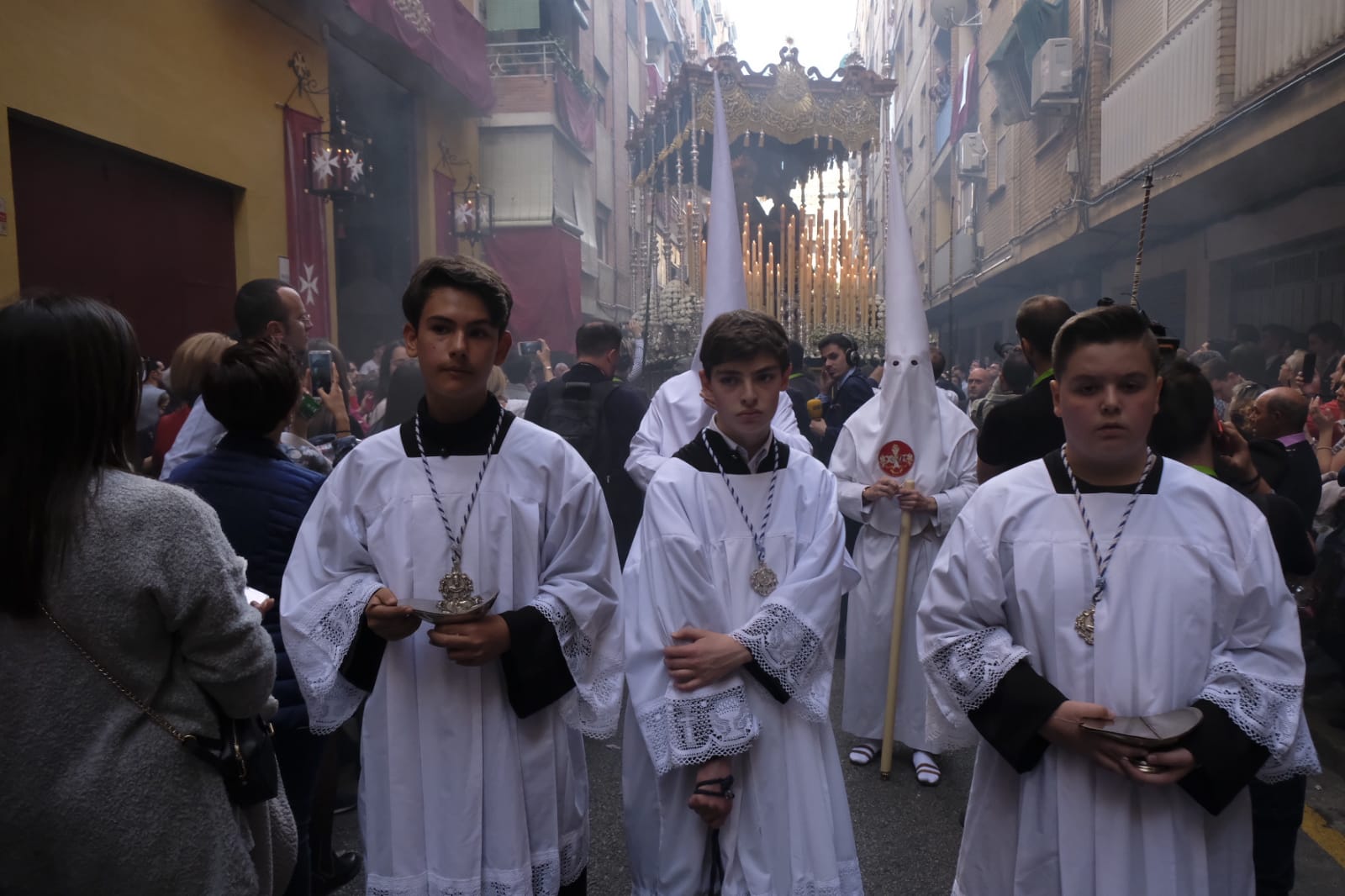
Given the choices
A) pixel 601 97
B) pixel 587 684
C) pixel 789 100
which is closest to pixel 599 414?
pixel 587 684

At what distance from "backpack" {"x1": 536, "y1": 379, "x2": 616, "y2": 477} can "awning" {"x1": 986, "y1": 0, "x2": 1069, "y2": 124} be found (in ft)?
41.0

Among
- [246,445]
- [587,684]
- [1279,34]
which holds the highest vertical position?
[1279,34]

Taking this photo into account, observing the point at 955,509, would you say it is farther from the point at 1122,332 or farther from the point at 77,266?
the point at 77,266

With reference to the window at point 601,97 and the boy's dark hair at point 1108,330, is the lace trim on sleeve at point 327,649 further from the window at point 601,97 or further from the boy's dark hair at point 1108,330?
the window at point 601,97

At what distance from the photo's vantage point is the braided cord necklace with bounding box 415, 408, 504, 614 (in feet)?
7.21

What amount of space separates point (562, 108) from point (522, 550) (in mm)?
18742

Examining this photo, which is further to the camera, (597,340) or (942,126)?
(942,126)

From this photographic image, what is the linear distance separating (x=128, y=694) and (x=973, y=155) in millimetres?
22017

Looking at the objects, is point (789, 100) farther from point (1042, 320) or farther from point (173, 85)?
point (1042, 320)

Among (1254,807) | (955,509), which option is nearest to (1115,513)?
(1254,807)

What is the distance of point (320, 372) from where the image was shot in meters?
4.51

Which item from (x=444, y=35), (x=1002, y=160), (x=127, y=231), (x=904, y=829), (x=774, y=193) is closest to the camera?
(x=904, y=829)

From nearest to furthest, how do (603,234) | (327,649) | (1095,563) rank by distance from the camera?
1. (1095,563)
2. (327,649)
3. (603,234)

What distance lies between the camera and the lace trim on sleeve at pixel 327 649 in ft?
7.39
